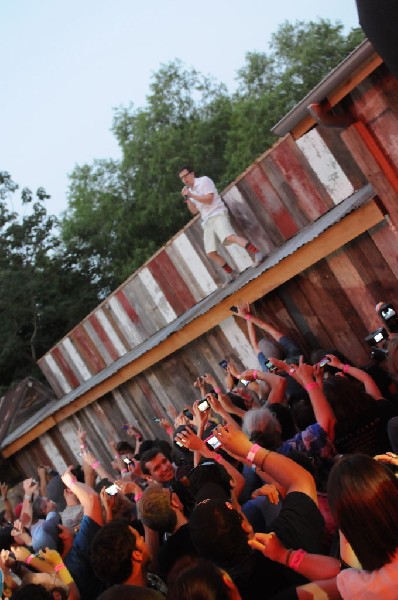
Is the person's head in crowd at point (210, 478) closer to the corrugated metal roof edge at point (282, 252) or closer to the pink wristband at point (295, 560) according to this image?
the pink wristband at point (295, 560)

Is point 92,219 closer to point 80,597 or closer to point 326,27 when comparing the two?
point 326,27

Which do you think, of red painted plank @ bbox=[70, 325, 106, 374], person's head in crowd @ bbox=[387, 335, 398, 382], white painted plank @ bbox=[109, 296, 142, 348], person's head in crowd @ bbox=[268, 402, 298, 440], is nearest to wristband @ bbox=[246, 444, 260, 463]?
person's head in crowd @ bbox=[387, 335, 398, 382]

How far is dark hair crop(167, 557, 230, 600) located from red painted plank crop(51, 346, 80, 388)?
12.1 m

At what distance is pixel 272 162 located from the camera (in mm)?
7863

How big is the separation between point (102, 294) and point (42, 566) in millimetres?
27971

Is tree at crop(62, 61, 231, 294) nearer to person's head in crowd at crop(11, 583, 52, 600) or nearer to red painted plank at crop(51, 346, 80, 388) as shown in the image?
red painted plank at crop(51, 346, 80, 388)

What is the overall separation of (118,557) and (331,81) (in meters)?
3.59

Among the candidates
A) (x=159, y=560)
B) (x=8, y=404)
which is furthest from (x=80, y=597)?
(x=8, y=404)

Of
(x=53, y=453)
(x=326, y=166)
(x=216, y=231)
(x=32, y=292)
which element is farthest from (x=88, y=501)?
(x=32, y=292)

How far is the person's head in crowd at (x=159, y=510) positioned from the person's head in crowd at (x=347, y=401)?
Answer: 1.17m

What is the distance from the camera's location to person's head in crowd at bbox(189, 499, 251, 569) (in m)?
3.21

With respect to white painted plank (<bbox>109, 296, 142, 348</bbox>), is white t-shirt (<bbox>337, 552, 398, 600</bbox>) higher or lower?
lower

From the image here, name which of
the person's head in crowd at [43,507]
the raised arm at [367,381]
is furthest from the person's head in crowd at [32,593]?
the person's head in crowd at [43,507]

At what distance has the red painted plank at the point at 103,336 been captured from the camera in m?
12.9
